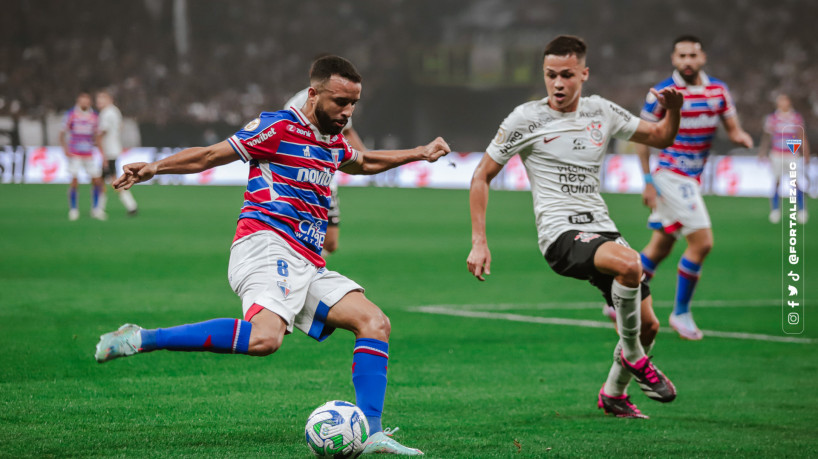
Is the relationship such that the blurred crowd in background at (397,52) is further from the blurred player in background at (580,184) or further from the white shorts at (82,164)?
the blurred player in background at (580,184)

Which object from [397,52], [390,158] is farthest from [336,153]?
[397,52]

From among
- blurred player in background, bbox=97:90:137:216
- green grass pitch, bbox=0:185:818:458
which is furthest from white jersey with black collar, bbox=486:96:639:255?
blurred player in background, bbox=97:90:137:216

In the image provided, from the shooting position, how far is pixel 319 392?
5801 mm

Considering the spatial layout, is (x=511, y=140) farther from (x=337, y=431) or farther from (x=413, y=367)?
(x=337, y=431)

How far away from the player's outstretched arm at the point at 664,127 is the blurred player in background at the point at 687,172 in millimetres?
2372

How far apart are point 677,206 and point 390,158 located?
4109 millimetres

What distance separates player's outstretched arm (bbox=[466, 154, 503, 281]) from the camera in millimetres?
5148

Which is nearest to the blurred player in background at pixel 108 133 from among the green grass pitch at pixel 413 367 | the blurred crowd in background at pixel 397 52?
the green grass pitch at pixel 413 367

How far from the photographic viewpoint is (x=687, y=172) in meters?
8.64

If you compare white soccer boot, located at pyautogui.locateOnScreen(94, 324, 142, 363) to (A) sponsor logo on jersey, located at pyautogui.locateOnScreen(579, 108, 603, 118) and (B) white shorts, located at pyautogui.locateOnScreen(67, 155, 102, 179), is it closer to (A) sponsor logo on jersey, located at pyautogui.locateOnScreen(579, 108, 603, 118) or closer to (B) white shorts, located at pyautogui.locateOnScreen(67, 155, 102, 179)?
(A) sponsor logo on jersey, located at pyautogui.locateOnScreen(579, 108, 603, 118)

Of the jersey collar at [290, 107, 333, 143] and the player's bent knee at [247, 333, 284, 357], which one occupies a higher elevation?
the jersey collar at [290, 107, 333, 143]

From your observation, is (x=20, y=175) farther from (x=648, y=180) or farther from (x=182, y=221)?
(x=648, y=180)

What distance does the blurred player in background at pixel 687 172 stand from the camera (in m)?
8.34

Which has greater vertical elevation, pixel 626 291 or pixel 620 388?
pixel 626 291
